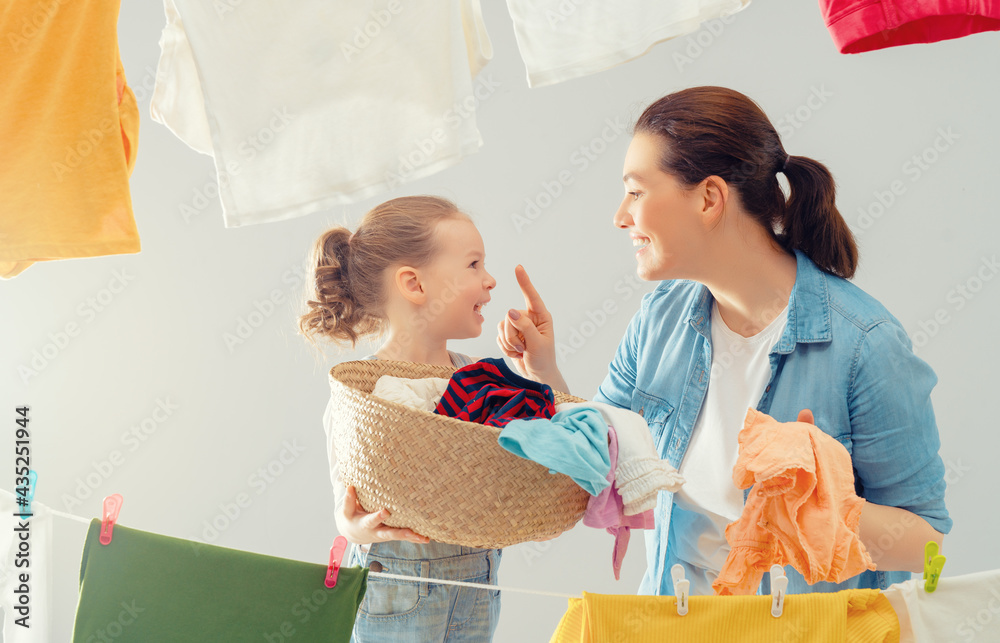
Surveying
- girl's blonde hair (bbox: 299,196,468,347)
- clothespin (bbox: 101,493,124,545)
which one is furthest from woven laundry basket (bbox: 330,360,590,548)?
girl's blonde hair (bbox: 299,196,468,347)

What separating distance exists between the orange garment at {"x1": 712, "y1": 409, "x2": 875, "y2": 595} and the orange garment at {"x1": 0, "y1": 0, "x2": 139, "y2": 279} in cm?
78

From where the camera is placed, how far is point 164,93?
38.5 inches

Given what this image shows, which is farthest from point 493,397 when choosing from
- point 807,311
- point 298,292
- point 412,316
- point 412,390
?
point 298,292

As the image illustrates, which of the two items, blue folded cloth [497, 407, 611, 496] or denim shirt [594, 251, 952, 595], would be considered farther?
denim shirt [594, 251, 952, 595]

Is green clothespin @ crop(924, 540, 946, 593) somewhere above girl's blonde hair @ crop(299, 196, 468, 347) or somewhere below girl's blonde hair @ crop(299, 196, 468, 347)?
below

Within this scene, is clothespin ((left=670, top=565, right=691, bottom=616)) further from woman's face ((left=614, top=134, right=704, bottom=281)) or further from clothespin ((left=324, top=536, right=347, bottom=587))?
woman's face ((left=614, top=134, right=704, bottom=281))

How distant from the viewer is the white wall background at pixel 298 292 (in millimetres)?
1928

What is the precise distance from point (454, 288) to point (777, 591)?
69 centimetres

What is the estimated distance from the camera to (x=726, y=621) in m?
0.82

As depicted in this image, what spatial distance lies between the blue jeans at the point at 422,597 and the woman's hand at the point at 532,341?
0.30m

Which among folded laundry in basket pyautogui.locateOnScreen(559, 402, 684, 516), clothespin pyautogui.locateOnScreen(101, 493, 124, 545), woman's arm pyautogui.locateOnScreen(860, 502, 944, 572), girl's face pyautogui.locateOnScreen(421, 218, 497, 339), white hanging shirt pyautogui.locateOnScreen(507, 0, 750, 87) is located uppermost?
white hanging shirt pyautogui.locateOnScreen(507, 0, 750, 87)

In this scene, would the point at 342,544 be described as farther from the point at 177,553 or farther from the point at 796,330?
the point at 796,330

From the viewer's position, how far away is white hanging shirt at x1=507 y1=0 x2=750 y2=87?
927mm

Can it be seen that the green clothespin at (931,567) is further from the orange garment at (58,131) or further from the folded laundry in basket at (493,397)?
the orange garment at (58,131)
